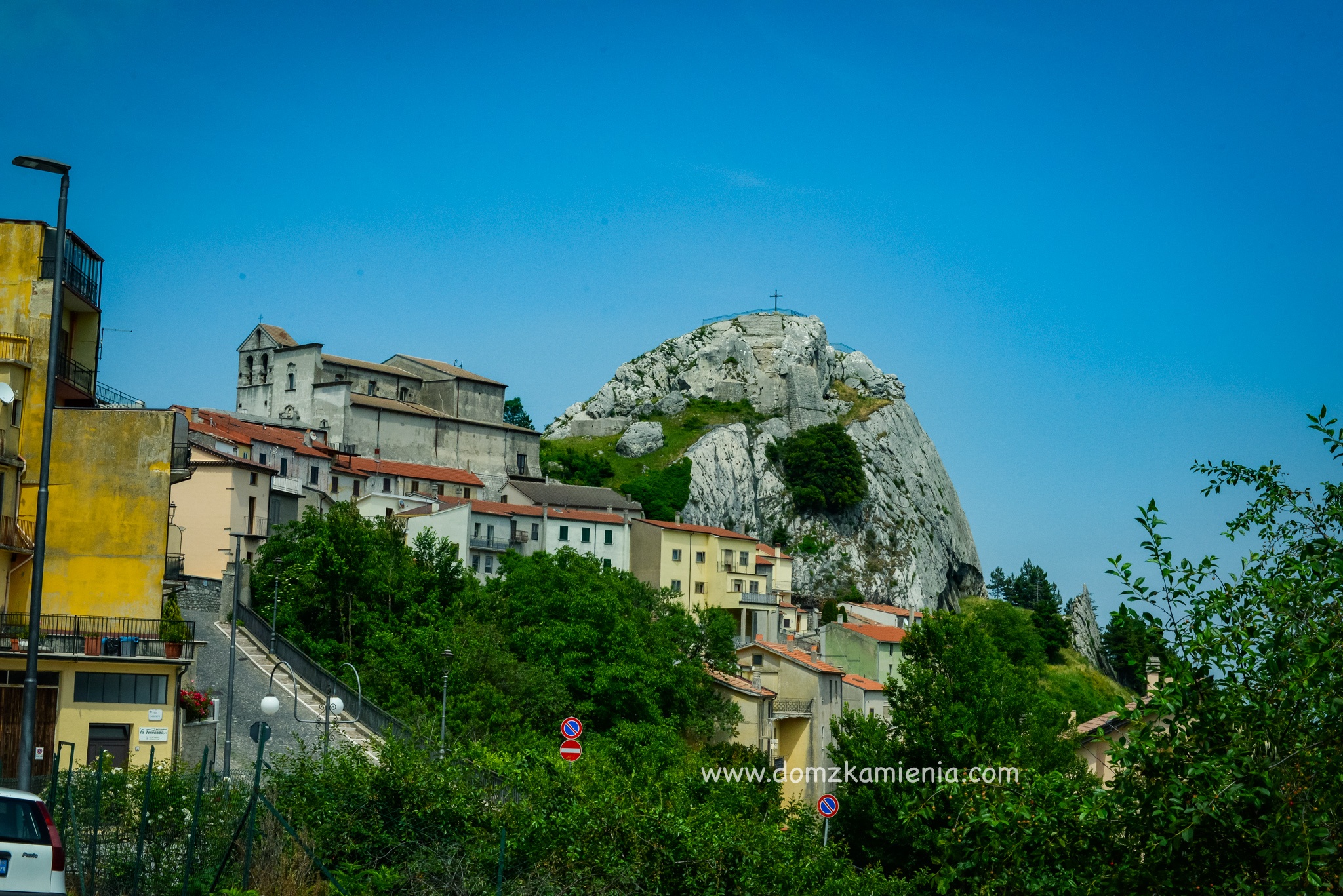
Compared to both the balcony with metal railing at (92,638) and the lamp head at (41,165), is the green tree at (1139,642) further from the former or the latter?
the balcony with metal railing at (92,638)

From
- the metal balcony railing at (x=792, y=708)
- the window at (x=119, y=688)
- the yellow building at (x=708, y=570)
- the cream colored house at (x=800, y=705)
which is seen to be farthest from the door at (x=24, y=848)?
the yellow building at (x=708, y=570)

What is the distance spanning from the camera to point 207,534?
5581cm

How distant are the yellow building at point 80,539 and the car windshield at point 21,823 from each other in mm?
20237

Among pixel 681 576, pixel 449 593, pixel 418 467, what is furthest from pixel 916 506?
pixel 449 593

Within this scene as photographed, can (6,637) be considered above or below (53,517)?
below

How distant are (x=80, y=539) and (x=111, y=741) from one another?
18.4ft

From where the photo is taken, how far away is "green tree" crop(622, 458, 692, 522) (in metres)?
105

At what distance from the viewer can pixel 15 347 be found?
31.8 meters

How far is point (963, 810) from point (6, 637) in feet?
96.2

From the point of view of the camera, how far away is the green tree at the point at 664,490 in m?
105

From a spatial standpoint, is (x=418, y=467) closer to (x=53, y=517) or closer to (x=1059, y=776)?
(x=53, y=517)

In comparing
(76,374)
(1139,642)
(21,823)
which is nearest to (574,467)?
(76,374)

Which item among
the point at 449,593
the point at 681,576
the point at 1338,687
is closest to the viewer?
the point at 1338,687

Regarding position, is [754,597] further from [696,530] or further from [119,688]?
[119,688]
